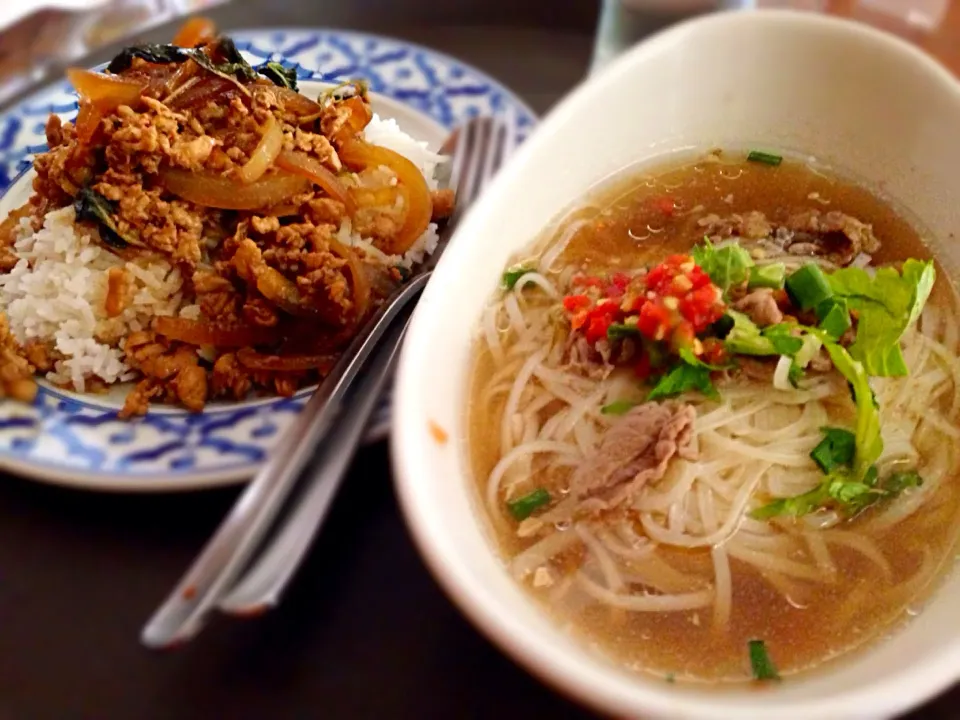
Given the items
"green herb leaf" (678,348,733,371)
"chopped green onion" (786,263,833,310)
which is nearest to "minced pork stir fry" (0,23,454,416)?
"green herb leaf" (678,348,733,371)

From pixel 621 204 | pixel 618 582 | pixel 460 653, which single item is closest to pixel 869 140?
pixel 621 204

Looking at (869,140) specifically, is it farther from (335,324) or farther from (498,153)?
(335,324)

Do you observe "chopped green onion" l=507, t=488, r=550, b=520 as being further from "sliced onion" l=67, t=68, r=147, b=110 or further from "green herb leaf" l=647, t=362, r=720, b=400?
"sliced onion" l=67, t=68, r=147, b=110

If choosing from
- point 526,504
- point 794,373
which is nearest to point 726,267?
point 794,373

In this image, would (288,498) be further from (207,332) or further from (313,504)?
(207,332)

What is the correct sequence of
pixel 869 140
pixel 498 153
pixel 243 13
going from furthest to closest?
1. pixel 243 13
2. pixel 498 153
3. pixel 869 140

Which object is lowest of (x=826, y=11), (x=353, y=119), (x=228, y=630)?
(x=228, y=630)
